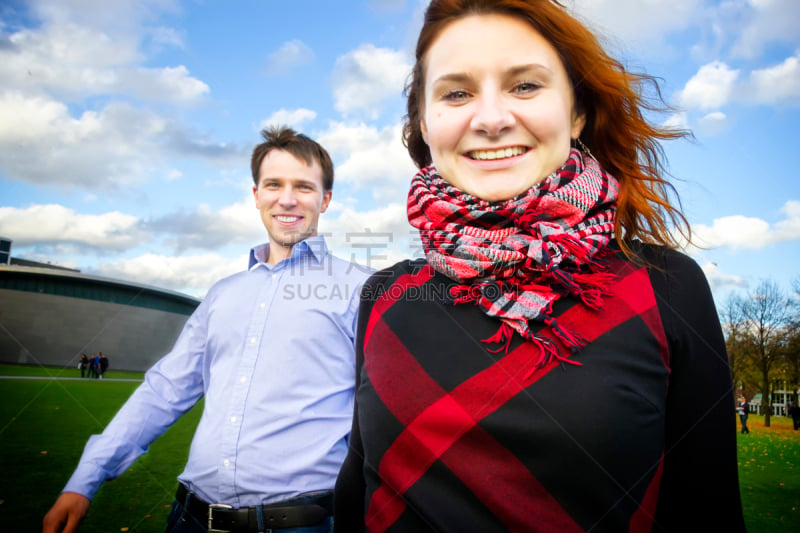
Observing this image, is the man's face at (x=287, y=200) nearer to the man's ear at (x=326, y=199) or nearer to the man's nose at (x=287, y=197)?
the man's nose at (x=287, y=197)

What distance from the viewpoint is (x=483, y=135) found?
143 centimetres

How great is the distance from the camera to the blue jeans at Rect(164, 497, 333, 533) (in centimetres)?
238

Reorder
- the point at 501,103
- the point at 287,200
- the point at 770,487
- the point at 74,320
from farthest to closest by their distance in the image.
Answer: the point at 74,320
the point at 770,487
the point at 287,200
the point at 501,103

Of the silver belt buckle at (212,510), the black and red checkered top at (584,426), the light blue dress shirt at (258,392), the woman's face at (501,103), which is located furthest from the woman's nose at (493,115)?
the silver belt buckle at (212,510)

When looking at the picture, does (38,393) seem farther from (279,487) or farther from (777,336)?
(777,336)

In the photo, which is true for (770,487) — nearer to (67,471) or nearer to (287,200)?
(287,200)

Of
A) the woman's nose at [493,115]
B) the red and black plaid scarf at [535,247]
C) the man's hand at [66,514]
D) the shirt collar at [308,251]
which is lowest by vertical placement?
the man's hand at [66,514]

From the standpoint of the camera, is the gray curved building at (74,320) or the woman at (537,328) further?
the gray curved building at (74,320)

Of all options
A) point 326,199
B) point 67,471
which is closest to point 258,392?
point 326,199

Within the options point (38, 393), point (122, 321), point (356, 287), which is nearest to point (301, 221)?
point (356, 287)

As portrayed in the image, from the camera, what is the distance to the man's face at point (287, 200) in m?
3.25

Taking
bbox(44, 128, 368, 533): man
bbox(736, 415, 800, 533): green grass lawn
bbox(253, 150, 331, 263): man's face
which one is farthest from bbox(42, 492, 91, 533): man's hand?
bbox(736, 415, 800, 533): green grass lawn

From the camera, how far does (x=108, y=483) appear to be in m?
8.16

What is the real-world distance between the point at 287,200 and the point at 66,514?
207cm
